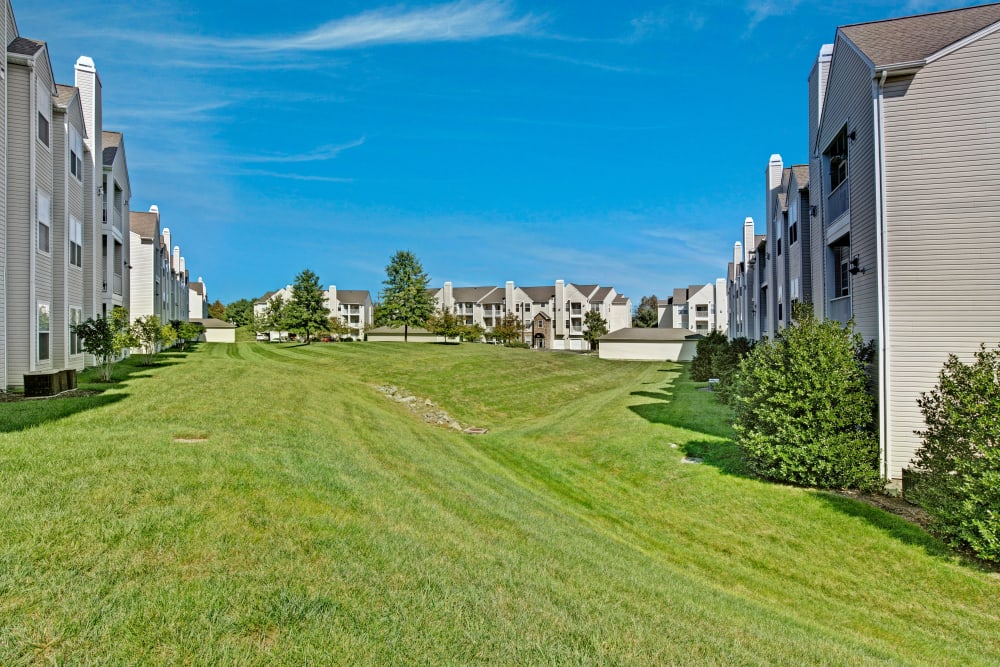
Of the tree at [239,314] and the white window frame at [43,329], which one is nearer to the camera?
the white window frame at [43,329]

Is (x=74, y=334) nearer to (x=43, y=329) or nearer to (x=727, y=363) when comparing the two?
(x=43, y=329)

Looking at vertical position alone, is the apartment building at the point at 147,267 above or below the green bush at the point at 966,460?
above

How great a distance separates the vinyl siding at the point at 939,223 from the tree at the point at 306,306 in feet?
168

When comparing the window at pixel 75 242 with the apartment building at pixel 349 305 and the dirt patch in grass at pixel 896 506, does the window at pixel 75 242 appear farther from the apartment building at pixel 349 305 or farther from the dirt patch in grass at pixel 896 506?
the apartment building at pixel 349 305

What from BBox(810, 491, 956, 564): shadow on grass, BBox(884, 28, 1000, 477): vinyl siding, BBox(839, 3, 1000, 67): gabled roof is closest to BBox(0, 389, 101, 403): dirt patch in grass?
BBox(810, 491, 956, 564): shadow on grass

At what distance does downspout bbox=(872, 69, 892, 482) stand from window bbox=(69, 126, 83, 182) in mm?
24984

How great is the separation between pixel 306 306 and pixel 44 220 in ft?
128

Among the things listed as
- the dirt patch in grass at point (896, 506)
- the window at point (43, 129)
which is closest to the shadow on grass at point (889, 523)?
the dirt patch in grass at point (896, 506)

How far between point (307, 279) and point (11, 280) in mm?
40594

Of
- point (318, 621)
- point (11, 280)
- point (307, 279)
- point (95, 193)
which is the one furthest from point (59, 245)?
point (307, 279)

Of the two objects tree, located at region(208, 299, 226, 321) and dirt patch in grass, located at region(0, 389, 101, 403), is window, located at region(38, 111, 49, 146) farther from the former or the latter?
tree, located at region(208, 299, 226, 321)

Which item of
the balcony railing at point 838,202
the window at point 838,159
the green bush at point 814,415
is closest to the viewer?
the green bush at point 814,415

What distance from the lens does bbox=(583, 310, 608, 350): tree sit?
3078 inches

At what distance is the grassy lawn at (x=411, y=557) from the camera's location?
13.1 ft
